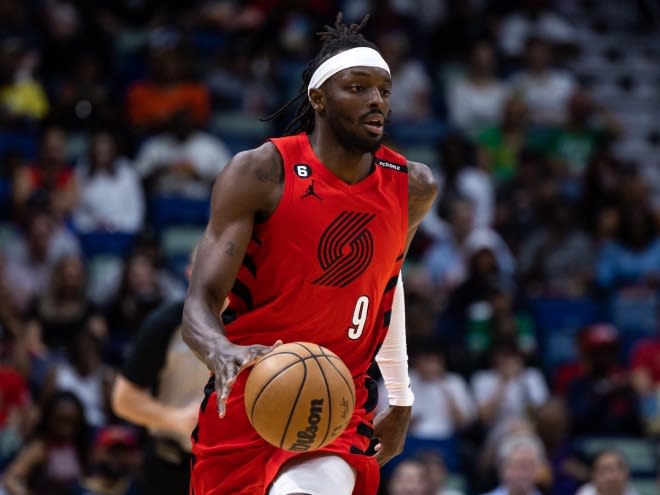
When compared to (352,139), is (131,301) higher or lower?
lower

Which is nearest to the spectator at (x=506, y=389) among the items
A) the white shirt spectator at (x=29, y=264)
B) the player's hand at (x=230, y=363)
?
the white shirt spectator at (x=29, y=264)

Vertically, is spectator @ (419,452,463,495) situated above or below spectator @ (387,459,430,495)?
below

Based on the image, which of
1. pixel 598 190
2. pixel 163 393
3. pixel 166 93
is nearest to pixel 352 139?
pixel 163 393

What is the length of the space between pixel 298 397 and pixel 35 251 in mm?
7349

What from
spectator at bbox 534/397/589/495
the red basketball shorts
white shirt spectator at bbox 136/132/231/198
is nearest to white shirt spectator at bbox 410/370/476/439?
spectator at bbox 534/397/589/495

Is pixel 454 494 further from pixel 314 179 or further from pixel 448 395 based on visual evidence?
pixel 314 179

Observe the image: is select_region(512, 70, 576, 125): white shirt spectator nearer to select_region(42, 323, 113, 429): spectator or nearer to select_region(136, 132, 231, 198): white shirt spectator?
select_region(136, 132, 231, 198): white shirt spectator

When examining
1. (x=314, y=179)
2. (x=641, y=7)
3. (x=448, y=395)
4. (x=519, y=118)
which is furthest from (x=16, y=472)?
(x=641, y=7)

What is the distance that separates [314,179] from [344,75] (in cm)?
39

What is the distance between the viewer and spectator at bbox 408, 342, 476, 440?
1038 cm

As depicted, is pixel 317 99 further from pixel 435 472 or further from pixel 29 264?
pixel 29 264

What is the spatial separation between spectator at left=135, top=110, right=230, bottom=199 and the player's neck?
23.9 feet

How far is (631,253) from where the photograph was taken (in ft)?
41.8

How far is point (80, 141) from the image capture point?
12852 mm
